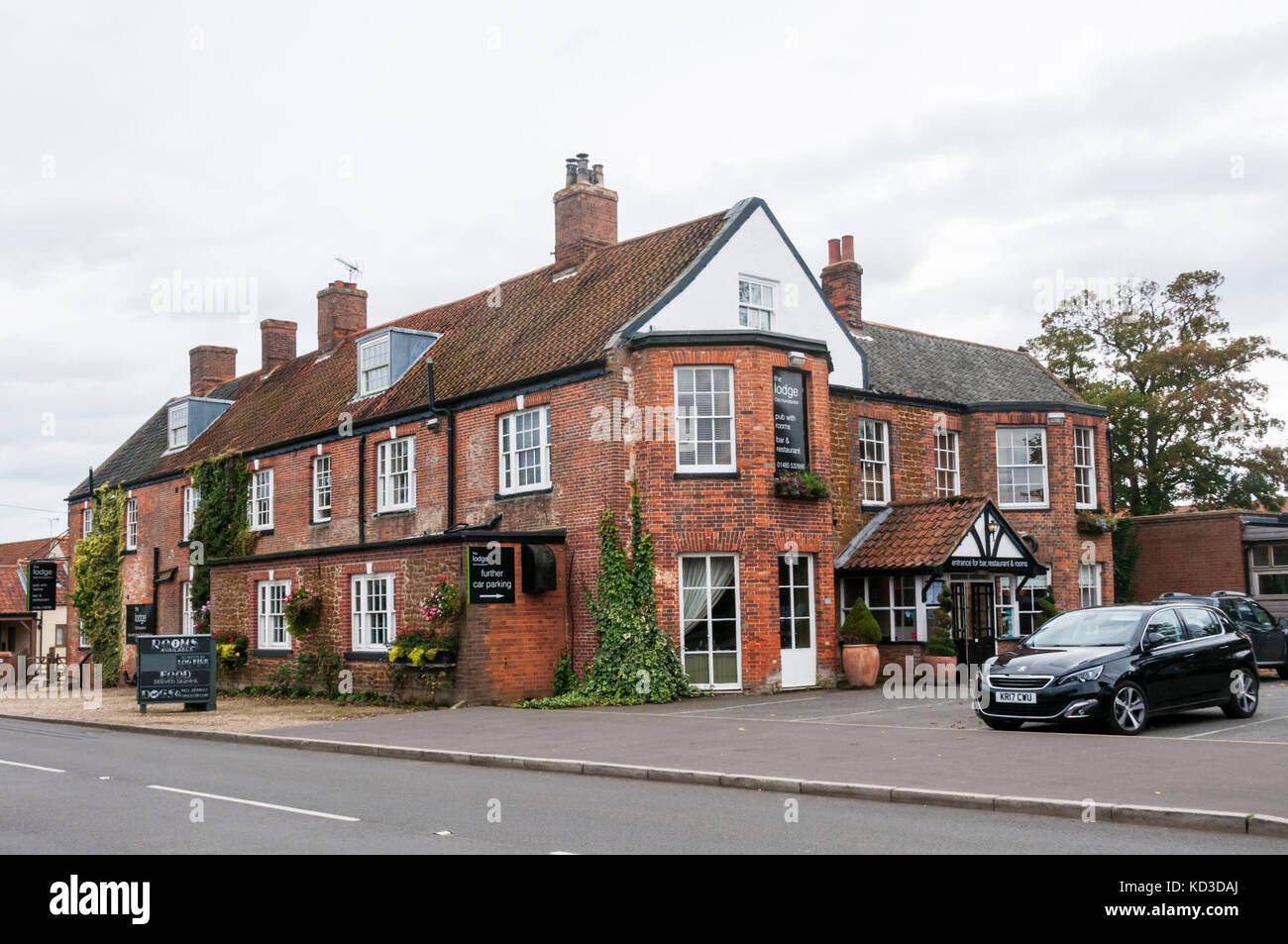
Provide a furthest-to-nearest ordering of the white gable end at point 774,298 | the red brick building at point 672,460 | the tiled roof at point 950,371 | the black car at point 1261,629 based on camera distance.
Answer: the tiled roof at point 950,371
the black car at point 1261,629
the white gable end at point 774,298
the red brick building at point 672,460

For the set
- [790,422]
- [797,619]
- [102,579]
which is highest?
[790,422]

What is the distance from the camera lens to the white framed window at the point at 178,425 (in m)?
37.0

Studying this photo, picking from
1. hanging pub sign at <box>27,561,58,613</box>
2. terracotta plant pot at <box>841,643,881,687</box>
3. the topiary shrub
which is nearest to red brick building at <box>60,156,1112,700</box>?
the topiary shrub

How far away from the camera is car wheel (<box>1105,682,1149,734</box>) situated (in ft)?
46.4

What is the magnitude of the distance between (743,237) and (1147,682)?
12.3m

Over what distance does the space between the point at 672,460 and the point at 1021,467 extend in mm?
10982

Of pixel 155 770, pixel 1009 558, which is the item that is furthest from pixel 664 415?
pixel 155 770

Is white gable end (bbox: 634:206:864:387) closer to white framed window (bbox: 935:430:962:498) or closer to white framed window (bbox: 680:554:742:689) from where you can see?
white framed window (bbox: 935:430:962:498)

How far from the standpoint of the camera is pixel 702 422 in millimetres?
22031

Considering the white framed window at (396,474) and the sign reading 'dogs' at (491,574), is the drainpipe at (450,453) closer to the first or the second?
the white framed window at (396,474)

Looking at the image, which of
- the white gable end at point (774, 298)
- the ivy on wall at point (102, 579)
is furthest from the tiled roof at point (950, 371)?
the ivy on wall at point (102, 579)

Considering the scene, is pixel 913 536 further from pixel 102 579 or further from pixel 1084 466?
pixel 102 579

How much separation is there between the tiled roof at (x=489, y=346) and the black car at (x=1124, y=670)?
9726mm

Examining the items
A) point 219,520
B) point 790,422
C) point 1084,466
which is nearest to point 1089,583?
point 1084,466
